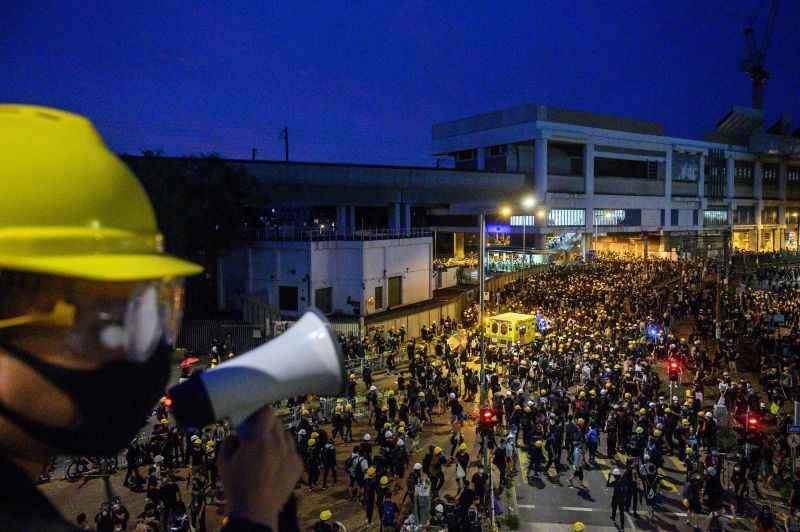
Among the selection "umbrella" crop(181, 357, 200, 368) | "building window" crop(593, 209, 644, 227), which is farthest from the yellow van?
"building window" crop(593, 209, 644, 227)

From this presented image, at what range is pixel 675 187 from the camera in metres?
71.3

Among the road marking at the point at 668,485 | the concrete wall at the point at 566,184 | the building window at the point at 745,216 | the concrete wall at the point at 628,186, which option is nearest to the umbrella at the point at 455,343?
the road marking at the point at 668,485

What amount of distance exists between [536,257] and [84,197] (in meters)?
53.6

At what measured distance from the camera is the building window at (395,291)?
36469 mm

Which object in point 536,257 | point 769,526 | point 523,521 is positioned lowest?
point 523,521

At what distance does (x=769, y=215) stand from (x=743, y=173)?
833cm

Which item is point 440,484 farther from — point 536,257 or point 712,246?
point 712,246

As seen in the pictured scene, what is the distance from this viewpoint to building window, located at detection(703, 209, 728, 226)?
7544cm

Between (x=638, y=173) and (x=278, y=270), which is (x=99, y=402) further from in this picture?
(x=638, y=173)

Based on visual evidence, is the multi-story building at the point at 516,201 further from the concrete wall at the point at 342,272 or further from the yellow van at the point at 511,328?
the yellow van at the point at 511,328

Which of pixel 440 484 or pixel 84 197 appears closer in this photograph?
pixel 84 197

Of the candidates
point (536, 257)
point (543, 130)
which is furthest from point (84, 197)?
point (543, 130)

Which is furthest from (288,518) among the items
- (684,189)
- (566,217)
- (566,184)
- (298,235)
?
(684,189)

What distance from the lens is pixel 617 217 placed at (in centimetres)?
6594
